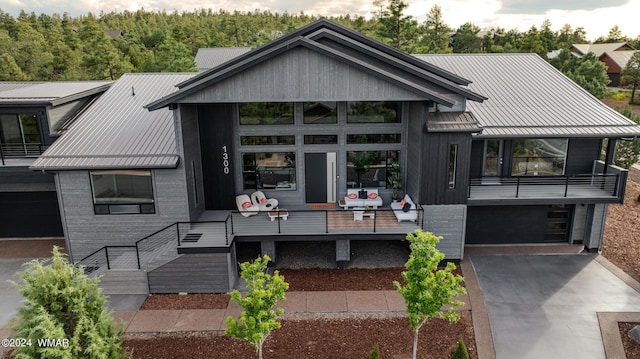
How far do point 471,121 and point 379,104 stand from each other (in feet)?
11.5

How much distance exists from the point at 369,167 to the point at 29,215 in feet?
Answer: 47.1

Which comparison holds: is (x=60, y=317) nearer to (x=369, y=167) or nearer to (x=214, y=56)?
(x=369, y=167)

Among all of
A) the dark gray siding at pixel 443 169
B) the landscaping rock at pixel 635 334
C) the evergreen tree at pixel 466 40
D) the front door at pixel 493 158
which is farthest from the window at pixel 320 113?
the evergreen tree at pixel 466 40

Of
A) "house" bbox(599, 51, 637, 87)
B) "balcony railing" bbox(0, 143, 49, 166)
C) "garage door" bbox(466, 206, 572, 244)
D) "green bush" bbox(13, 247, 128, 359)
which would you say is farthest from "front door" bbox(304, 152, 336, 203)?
"house" bbox(599, 51, 637, 87)

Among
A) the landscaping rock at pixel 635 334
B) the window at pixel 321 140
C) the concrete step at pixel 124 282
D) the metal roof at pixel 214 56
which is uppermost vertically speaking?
the metal roof at pixel 214 56

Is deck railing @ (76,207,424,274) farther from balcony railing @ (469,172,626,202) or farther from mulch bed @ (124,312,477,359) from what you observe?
mulch bed @ (124,312,477,359)

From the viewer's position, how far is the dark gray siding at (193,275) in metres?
13.6

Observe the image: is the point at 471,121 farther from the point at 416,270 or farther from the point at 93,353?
the point at 93,353

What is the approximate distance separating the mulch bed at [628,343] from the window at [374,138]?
9.11 meters

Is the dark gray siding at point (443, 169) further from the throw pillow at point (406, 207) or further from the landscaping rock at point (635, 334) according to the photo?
the landscaping rock at point (635, 334)

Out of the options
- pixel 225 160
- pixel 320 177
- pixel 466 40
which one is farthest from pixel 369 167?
pixel 466 40

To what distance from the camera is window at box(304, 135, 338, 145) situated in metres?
16.3

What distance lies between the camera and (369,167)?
16.7 m

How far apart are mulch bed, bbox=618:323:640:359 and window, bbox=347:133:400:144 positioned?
9113mm
